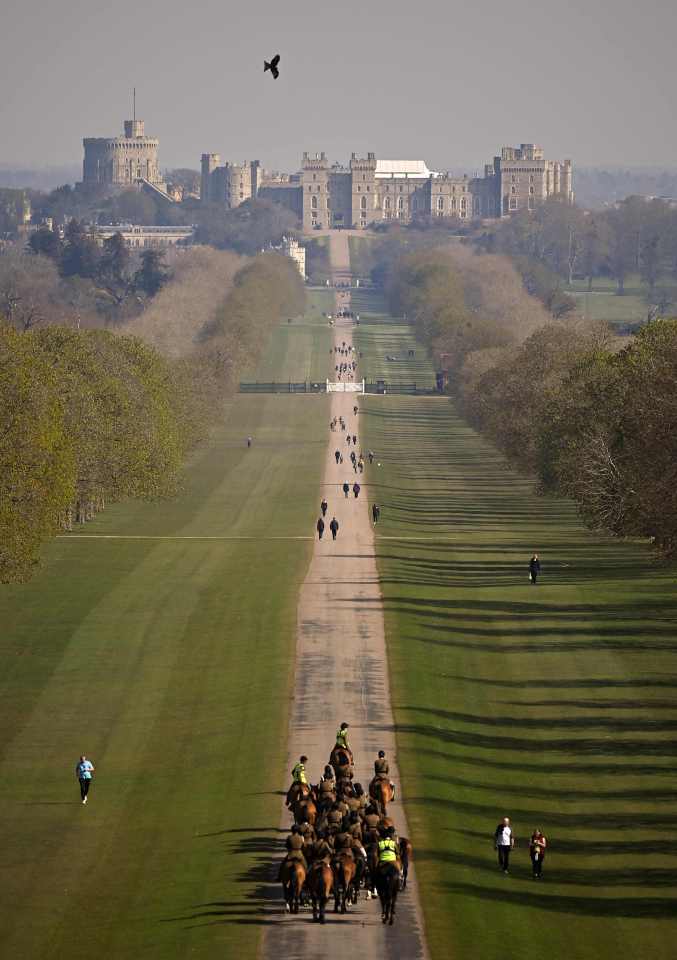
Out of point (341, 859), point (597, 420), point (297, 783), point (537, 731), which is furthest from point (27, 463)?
point (341, 859)

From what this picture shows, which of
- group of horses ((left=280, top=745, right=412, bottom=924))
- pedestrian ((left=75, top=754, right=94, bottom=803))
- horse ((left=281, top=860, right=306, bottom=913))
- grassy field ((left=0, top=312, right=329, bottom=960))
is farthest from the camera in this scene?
pedestrian ((left=75, top=754, right=94, bottom=803))

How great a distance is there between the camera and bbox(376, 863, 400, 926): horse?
35938 millimetres

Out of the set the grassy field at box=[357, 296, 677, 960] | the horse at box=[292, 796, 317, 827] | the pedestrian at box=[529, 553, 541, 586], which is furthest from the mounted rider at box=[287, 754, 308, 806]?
the pedestrian at box=[529, 553, 541, 586]

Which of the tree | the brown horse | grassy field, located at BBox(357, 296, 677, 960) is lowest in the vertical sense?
grassy field, located at BBox(357, 296, 677, 960)

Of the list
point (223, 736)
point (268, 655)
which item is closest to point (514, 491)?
point (268, 655)

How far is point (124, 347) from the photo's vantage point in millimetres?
113688

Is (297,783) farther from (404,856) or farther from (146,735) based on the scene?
(146,735)

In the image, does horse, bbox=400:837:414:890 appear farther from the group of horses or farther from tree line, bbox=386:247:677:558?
tree line, bbox=386:247:677:558

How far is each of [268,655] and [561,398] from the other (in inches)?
1398

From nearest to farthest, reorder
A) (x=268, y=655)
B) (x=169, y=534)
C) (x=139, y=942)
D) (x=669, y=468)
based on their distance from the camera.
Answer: (x=139, y=942) → (x=268, y=655) → (x=669, y=468) → (x=169, y=534)

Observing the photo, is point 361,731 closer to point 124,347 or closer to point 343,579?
point 343,579

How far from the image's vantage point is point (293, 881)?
36.5 meters

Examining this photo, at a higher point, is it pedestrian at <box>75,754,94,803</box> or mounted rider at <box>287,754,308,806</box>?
mounted rider at <box>287,754,308,806</box>

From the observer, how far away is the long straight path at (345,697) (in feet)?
116
